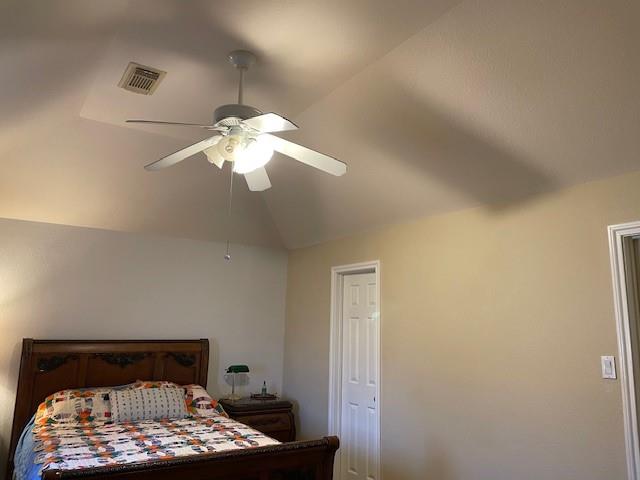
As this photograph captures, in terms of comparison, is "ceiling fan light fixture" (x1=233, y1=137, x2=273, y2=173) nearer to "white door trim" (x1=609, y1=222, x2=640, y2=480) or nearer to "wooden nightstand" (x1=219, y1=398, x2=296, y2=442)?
"white door trim" (x1=609, y1=222, x2=640, y2=480)

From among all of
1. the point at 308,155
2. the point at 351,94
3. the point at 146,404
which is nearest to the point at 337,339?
the point at 146,404

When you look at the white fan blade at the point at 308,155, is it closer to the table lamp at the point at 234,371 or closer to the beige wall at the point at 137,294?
the beige wall at the point at 137,294

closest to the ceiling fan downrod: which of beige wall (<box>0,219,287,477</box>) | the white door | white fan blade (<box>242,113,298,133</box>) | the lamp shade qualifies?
white fan blade (<box>242,113,298,133</box>)

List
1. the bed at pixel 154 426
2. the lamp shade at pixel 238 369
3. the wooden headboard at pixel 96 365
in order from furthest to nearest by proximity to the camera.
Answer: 1. the lamp shade at pixel 238 369
2. the wooden headboard at pixel 96 365
3. the bed at pixel 154 426

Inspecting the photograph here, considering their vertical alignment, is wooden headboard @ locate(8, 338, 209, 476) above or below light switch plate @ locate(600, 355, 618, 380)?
below

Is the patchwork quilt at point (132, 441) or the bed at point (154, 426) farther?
the patchwork quilt at point (132, 441)

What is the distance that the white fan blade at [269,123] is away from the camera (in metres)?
2.01

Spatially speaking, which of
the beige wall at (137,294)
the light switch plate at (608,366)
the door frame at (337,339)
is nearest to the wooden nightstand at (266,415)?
the beige wall at (137,294)

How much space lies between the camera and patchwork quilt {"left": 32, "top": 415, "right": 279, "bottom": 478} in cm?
258

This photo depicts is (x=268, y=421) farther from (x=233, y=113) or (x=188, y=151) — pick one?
(x=233, y=113)

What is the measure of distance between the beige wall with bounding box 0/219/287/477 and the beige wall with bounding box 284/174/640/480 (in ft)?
5.10

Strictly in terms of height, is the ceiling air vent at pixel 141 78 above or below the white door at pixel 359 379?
above

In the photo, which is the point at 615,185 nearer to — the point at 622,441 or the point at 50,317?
the point at 622,441

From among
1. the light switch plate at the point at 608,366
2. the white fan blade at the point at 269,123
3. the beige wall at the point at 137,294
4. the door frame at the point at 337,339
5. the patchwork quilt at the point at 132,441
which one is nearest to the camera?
the white fan blade at the point at 269,123
